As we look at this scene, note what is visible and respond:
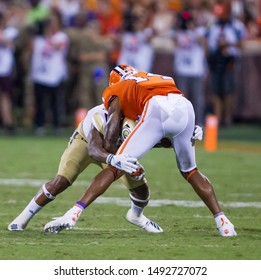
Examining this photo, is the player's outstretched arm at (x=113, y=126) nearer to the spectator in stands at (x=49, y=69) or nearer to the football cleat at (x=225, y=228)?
the football cleat at (x=225, y=228)

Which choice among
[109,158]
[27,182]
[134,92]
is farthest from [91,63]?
[109,158]

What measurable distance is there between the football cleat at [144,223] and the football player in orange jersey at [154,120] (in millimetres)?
494

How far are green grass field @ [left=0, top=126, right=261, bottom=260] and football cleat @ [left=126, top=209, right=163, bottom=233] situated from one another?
63 millimetres

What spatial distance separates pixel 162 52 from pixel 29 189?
25.2ft

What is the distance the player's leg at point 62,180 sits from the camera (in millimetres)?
7648

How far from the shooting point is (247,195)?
33.4ft

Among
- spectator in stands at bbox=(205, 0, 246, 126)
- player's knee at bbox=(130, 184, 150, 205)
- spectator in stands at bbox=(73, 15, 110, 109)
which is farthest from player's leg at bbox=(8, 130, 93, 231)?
spectator in stands at bbox=(205, 0, 246, 126)

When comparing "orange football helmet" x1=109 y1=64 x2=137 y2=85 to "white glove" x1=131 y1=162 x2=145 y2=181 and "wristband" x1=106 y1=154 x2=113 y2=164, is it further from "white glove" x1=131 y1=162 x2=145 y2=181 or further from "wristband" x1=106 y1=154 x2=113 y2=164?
"white glove" x1=131 y1=162 x2=145 y2=181

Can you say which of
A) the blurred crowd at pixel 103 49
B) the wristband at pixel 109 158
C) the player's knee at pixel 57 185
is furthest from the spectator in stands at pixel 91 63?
the wristband at pixel 109 158

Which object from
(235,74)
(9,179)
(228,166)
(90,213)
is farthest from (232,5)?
(90,213)

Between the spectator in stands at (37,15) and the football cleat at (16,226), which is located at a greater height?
the football cleat at (16,226)

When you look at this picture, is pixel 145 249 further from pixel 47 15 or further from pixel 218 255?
pixel 47 15

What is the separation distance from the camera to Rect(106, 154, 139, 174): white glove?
23.5 ft

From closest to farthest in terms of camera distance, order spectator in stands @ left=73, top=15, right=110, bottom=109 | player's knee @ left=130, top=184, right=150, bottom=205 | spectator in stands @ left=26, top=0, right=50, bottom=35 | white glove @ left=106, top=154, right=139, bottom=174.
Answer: white glove @ left=106, top=154, right=139, bottom=174 → player's knee @ left=130, top=184, right=150, bottom=205 → spectator in stands @ left=26, top=0, right=50, bottom=35 → spectator in stands @ left=73, top=15, right=110, bottom=109
